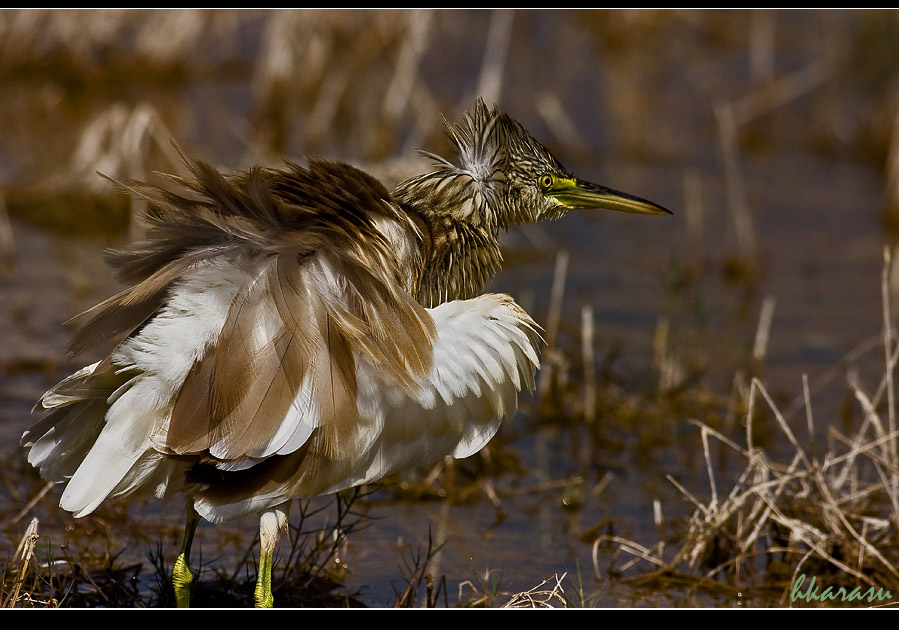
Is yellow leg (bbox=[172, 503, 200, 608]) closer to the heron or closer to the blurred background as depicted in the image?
the heron

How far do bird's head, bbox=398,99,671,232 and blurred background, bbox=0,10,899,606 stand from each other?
3.10 feet

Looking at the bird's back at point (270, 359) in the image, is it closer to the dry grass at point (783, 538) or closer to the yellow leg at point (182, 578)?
the yellow leg at point (182, 578)

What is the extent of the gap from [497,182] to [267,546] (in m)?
1.32

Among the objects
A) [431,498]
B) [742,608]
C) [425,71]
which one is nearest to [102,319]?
[431,498]

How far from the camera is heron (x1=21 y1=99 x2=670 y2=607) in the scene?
304 cm

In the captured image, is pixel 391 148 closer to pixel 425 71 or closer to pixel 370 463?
pixel 425 71

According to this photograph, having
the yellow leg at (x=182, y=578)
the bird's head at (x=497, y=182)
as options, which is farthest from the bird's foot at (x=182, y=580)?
the bird's head at (x=497, y=182)

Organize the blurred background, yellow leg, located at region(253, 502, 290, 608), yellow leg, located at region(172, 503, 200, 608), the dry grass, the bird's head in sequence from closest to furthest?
yellow leg, located at region(253, 502, 290, 608) → yellow leg, located at region(172, 503, 200, 608) → the bird's head → the dry grass → the blurred background

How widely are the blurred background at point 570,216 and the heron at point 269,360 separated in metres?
0.29

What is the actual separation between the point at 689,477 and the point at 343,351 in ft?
7.57

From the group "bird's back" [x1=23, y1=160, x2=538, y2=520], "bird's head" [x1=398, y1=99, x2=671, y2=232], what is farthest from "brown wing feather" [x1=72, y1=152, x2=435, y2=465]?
"bird's head" [x1=398, y1=99, x2=671, y2=232]

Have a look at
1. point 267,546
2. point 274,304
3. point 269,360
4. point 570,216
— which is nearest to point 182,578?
point 267,546

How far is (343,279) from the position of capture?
Answer: 10.6 feet

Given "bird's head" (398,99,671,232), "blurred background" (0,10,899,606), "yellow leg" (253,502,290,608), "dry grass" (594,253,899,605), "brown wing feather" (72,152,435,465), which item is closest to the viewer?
"brown wing feather" (72,152,435,465)
